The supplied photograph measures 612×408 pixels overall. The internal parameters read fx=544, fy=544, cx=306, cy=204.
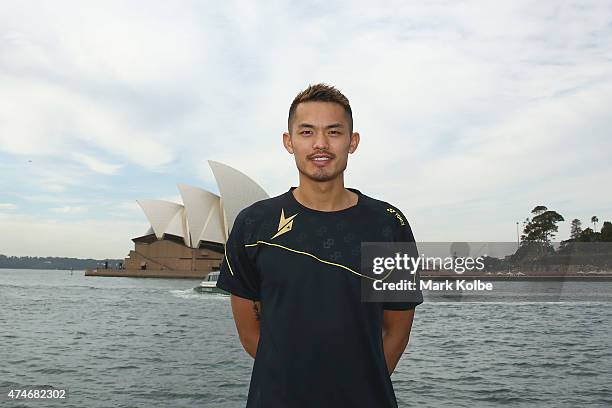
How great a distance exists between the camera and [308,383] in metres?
1.31

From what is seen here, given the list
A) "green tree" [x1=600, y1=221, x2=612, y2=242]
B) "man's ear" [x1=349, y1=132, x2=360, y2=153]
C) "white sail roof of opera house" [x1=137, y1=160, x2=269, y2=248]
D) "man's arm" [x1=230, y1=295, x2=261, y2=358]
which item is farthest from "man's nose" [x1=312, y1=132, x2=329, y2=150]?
"green tree" [x1=600, y1=221, x2=612, y2=242]

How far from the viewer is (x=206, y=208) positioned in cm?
5375

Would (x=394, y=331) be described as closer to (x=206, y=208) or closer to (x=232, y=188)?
(x=232, y=188)

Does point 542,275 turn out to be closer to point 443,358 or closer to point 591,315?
point 591,315

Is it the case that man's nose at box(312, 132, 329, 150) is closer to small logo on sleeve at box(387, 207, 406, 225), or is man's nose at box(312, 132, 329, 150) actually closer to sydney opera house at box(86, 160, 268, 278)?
small logo on sleeve at box(387, 207, 406, 225)

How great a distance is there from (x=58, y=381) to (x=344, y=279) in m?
8.31

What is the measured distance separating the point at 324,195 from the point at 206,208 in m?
53.2

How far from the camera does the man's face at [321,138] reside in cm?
144

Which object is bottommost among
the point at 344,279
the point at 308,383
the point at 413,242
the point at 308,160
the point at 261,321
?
the point at 308,383

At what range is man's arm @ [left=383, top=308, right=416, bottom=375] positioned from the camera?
5.04 feet

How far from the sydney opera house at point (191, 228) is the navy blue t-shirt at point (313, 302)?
46.1 m

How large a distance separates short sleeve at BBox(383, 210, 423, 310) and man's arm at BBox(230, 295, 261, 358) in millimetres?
372

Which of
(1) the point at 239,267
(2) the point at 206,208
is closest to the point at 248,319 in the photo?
(1) the point at 239,267

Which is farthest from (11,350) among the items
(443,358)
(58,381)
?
Answer: (443,358)
